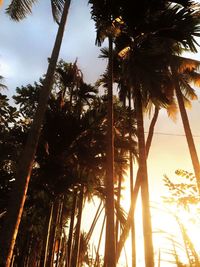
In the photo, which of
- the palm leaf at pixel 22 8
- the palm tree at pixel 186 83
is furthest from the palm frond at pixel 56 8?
the palm tree at pixel 186 83

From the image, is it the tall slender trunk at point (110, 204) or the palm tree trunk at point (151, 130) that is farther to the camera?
the palm tree trunk at point (151, 130)

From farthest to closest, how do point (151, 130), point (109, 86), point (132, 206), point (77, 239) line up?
point (151, 130), point (77, 239), point (132, 206), point (109, 86)

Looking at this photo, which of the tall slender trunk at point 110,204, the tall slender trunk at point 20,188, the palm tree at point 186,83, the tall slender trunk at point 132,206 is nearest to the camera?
the tall slender trunk at point 20,188

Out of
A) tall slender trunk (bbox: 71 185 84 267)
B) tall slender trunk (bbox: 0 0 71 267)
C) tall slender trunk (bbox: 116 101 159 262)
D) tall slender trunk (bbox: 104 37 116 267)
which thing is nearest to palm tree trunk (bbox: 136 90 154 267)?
tall slender trunk (bbox: 116 101 159 262)

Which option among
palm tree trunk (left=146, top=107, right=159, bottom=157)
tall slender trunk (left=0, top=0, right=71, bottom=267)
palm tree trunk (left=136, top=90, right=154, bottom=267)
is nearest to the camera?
tall slender trunk (left=0, top=0, right=71, bottom=267)

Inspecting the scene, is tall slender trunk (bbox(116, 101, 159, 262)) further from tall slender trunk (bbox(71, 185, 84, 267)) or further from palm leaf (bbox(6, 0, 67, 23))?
palm leaf (bbox(6, 0, 67, 23))

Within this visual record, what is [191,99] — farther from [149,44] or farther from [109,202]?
[109,202]

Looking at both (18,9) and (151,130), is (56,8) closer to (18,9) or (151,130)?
(18,9)

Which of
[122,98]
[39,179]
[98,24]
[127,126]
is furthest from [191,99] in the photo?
[39,179]

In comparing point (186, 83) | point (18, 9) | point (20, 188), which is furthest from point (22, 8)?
point (186, 83)

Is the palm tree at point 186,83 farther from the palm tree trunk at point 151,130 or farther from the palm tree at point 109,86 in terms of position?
the palm tree at point 109,86

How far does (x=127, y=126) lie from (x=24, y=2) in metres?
6.48

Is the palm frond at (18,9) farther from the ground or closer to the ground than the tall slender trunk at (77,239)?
farther from the ground

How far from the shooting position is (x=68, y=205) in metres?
14.4
